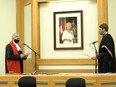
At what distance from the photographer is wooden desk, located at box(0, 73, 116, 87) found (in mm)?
5945

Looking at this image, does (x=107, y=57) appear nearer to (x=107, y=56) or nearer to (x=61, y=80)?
(x=107, y=56)

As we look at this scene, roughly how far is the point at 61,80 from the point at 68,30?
2967mm

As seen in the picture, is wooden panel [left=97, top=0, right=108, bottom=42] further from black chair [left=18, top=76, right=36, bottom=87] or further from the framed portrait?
black chair [left=18, top=76, right=36, bottom=87]

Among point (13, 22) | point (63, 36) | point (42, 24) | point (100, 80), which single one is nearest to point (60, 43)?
point (63, 36)

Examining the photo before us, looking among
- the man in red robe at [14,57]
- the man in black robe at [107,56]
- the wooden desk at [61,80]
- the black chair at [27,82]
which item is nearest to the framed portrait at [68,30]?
the man in red robe at [14,57]

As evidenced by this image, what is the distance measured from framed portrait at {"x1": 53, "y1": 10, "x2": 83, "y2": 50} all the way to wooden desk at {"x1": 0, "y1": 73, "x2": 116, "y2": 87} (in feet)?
8.74

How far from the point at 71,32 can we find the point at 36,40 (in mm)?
1026

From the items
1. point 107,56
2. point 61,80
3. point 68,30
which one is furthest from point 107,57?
point 68,30

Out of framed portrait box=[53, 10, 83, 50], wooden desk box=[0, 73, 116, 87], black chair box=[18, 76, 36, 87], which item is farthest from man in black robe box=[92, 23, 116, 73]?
black chair box=[18, 76, 36, 87]

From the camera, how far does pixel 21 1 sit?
9.34m

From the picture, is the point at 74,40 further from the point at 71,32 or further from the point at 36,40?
the point at 36,40

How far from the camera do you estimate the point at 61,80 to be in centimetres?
609

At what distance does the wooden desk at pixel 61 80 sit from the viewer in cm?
595

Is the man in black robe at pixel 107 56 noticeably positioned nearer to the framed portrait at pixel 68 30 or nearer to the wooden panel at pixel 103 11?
the wooden panel at pixel 103 11
